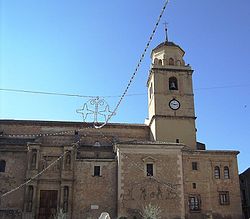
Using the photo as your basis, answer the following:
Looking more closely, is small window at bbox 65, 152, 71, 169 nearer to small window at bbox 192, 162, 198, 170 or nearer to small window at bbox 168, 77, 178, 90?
small window at bbox 192, 162, 198, 170

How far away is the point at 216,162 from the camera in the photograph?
3353 cm

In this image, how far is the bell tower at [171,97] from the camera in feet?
118

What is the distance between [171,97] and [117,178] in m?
11.0

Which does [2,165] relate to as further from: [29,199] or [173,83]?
[173,83]

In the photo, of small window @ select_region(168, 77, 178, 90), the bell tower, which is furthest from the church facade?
small window @ select_region(168, 77, 178, 90)

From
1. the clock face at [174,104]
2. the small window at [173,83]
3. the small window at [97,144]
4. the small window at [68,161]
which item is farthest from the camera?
the small window at [173,83]

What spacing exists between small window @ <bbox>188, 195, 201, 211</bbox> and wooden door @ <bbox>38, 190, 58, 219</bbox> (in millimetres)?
11951

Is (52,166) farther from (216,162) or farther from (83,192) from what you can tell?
(216,162)

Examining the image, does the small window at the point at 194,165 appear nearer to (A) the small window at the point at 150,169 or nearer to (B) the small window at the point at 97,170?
(A) the small window at the point at 150,169

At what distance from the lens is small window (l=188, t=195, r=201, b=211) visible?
31484mm

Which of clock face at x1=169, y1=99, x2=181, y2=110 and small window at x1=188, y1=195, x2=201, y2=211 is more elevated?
clock face at x1=169, y1=99, x2=181, y2=110

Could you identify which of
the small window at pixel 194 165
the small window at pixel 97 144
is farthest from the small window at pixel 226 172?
the small window at pixel 97 144

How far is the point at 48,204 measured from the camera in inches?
1221

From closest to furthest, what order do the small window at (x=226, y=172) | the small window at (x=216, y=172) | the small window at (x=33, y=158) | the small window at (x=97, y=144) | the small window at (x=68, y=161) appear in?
the small window at (x=33, y=158), the small window at (x=68, y=161), the small window at (x=216, y=172), the small window at (x=226, y=172), the small window at (x=97, y=144)
